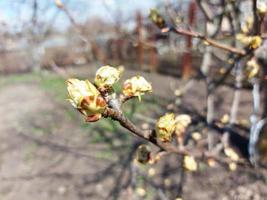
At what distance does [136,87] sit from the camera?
0.73 m

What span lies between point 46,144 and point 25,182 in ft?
2.70

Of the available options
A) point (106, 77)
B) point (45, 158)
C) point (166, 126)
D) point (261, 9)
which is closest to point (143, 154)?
point (166, 126)

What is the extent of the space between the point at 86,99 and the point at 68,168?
2.67m

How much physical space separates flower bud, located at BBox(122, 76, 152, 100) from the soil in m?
1.65

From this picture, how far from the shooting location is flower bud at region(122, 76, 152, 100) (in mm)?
731

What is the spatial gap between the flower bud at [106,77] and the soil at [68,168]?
1723mm

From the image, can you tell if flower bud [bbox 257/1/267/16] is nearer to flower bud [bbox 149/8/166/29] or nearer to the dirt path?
flower bud [bbox 149/8/166/29]

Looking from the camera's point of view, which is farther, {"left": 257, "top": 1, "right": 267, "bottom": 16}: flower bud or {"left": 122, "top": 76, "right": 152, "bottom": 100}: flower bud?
{"left": 257, "top": 1, "right": 267, "bottom": 16}: flower bud

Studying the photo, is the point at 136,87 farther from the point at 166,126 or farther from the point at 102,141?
the point at 102,141

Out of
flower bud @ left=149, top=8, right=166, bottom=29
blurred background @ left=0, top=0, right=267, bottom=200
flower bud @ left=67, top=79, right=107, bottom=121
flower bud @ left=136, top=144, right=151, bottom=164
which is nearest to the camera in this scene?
flower bud @ left=67, top=79, right=107, bottom=121

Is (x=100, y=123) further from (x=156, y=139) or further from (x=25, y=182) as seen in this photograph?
(x=156, y=139)

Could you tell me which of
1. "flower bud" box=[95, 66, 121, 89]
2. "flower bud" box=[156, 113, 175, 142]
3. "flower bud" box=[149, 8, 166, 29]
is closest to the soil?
"flower bud" box=[149, 8, 166, 29]

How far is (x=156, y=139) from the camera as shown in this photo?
84 centimetres

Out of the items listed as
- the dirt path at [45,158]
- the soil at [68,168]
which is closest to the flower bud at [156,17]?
the soil at [68,168]
